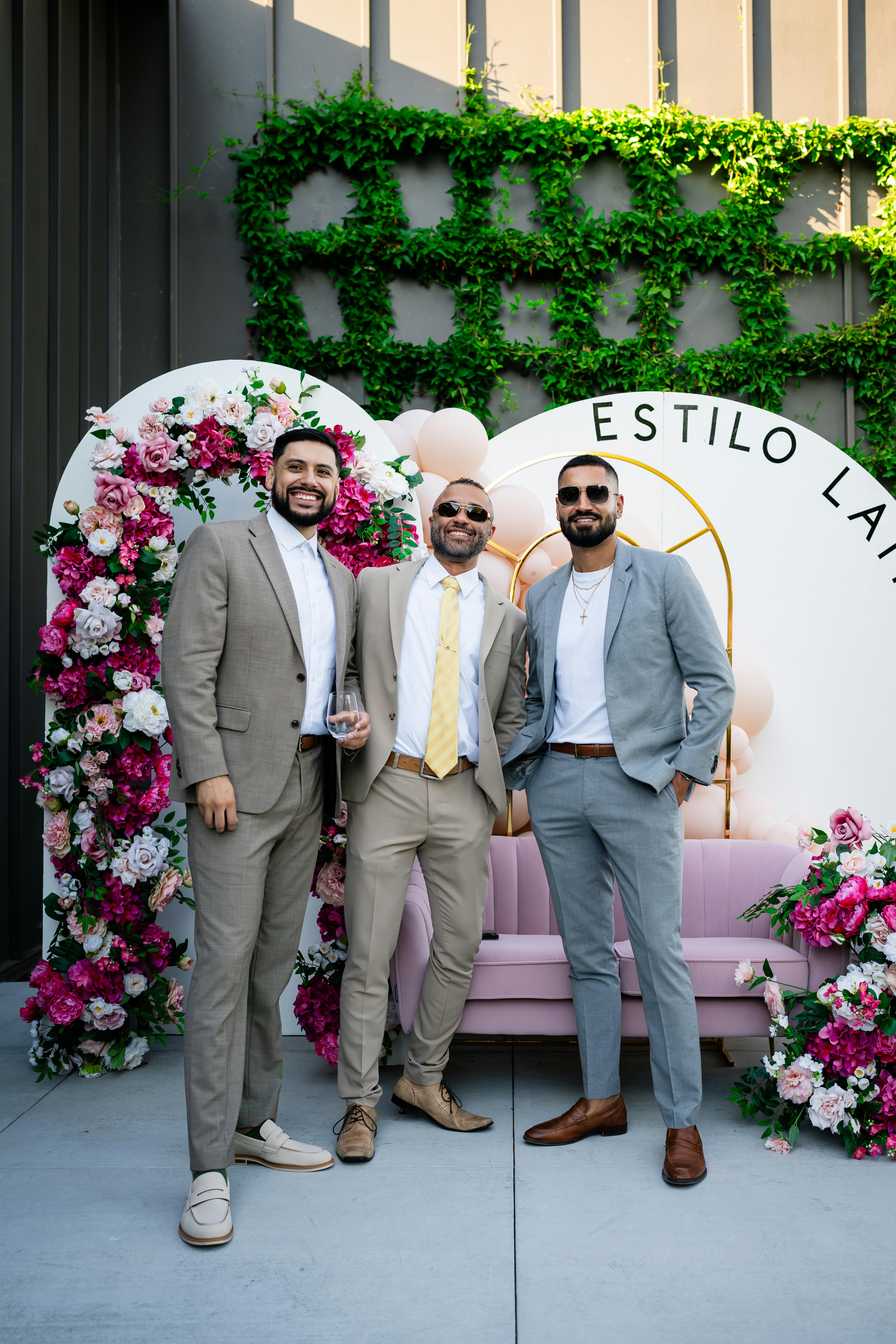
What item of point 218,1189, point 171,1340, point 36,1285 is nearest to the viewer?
point 171,1340

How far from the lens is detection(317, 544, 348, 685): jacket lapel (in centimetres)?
277

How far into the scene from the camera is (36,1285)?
2.17 metres

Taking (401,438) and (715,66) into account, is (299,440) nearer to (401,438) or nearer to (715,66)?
(401,438)

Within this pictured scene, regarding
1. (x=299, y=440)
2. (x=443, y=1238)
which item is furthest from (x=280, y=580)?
(x=443, y=1238)

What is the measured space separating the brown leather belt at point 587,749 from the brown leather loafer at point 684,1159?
1.05m

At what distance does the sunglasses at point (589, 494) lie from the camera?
9.60 feet

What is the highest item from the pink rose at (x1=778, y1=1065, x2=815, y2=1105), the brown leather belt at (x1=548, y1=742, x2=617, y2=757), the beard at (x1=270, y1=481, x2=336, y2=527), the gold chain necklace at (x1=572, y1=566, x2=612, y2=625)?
the beard at (x1=270, y1=481, x2=336, y2=527)

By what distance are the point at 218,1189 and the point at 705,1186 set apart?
1.28 m

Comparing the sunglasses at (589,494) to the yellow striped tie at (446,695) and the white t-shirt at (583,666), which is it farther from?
the yellow striped tie at (446,695)

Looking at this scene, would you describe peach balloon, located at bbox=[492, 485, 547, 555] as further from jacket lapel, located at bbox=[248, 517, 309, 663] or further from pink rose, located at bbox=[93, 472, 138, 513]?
jacket lapel, located at bbox=[248, 517, 309, 663]

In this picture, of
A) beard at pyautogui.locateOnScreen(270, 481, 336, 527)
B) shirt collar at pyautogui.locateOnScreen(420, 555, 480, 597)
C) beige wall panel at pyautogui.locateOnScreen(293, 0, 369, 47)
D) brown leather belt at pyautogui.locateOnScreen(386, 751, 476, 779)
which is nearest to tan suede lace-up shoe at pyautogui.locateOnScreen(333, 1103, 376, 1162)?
brown leather belt at pyautogui.locateOnScreen(386, 751, 476, 779)

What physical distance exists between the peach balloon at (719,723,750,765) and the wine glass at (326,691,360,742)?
2.38 meters

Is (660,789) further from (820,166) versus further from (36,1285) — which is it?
(820,166)

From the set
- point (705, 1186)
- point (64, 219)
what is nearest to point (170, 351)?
point (64, 219)
